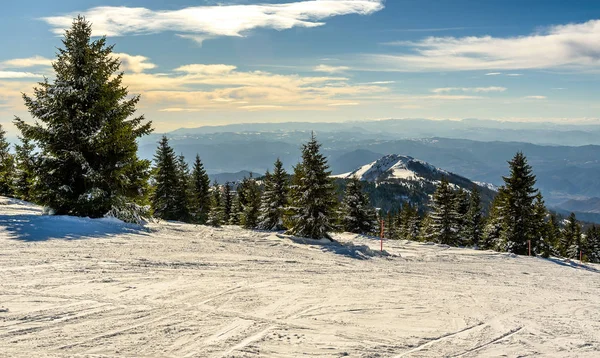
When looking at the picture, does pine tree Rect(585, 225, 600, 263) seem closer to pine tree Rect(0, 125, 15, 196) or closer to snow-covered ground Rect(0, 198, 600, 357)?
snow-covered ground Rect(0, 198, 600, 357)

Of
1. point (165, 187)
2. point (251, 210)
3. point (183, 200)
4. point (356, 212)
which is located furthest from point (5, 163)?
point (356, 212)

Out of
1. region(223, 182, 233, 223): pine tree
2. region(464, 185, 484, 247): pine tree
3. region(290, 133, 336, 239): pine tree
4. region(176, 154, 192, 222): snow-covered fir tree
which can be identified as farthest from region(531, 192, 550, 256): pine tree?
region(223, 182, 233, 223): pine tree

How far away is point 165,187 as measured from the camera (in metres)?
37.7

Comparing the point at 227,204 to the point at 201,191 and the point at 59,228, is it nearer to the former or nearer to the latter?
the point at 201,191

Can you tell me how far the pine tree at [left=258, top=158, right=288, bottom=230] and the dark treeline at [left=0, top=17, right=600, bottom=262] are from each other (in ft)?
0.33

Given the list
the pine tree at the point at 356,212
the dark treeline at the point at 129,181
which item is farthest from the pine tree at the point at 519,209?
the pine tree at the point at 356,212

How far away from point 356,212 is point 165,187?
68.2 feet

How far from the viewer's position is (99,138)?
16578 millimetres

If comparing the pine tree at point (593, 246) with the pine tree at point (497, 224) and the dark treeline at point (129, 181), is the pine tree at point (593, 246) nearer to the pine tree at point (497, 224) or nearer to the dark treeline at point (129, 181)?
the dark treeline at point (129, 181)

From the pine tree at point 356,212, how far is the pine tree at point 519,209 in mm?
13258

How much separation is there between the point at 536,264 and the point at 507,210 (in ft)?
52.8

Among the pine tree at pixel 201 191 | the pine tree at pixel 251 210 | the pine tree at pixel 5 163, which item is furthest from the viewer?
the pine tree at pixel 201 191

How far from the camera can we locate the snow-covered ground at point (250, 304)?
6145 mm

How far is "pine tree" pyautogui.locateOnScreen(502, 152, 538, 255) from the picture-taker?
108 feet
